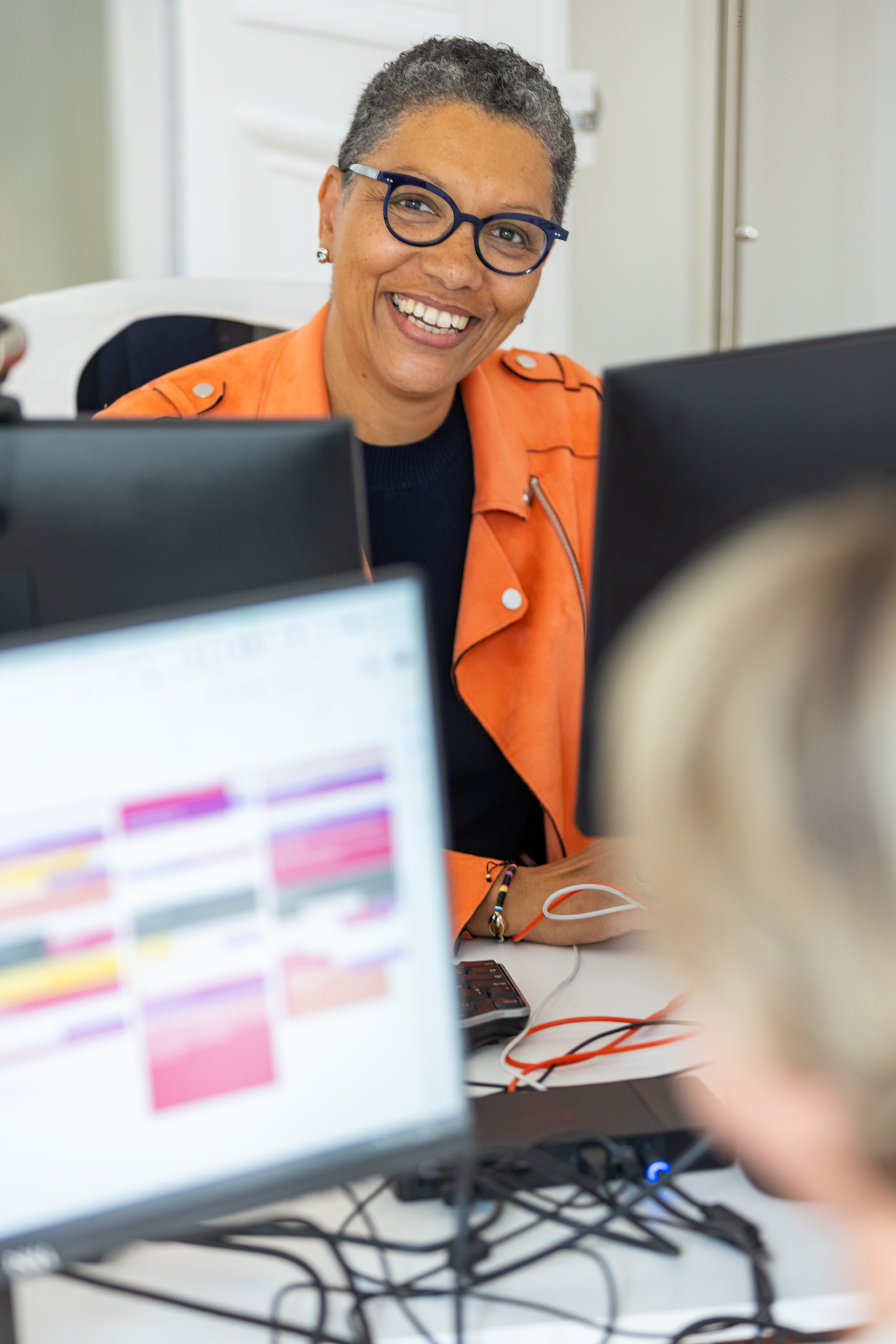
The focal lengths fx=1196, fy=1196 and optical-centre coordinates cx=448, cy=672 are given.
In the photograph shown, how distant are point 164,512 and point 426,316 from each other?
86cm

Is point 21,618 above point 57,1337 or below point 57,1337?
above

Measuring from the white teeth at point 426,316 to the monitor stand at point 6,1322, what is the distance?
1.20 metres

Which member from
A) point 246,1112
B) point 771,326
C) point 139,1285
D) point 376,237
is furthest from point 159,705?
point 771,326

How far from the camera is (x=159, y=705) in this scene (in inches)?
20.5

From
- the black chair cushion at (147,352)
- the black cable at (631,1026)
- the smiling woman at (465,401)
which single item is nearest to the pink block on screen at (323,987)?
the black cable at (631,1026)

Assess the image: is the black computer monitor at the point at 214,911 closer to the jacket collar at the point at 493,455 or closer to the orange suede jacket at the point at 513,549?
the orange suede jacket at the point at 513,549

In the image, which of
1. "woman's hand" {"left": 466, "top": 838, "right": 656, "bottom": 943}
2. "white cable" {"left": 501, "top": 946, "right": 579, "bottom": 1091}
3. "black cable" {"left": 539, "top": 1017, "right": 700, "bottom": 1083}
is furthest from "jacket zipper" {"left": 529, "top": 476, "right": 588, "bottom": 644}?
"black cable" {"left": 539, "top": 1017, "right": 700, "bottom": 1083}

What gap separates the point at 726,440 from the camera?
0.87 m

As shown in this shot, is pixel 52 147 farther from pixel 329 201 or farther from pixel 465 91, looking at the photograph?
pixel 465 91

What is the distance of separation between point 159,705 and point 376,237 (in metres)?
1.10

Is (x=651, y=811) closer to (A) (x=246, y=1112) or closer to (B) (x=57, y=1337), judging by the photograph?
(A) (x=246, y=1112)

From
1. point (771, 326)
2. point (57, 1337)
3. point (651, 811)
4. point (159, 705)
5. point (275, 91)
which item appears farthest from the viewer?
point (771, 326)

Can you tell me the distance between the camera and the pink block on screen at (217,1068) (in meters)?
0.53

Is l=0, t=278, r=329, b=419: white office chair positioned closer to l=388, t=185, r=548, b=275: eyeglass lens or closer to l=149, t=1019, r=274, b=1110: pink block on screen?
l=388, t=185, r=548, b=275: eyeglass lens
